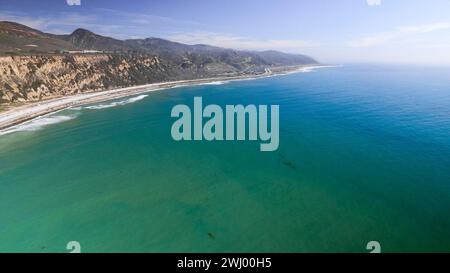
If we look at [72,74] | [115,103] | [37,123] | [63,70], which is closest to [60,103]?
[115,103]

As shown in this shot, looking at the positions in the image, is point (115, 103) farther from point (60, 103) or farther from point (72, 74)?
point (72, 74)

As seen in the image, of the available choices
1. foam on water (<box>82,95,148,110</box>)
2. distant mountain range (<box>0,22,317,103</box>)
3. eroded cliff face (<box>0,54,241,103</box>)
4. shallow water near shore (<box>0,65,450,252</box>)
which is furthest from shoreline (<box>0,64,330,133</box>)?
shallow water near shore (<box>0,65,450,252</box>)

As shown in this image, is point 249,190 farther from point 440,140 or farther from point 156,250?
point 440,140

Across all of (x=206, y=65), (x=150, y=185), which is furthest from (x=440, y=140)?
(x=206, y=65)

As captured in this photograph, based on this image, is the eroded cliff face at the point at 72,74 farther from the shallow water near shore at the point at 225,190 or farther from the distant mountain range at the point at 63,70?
the shallow water near shore at the point at 225,190

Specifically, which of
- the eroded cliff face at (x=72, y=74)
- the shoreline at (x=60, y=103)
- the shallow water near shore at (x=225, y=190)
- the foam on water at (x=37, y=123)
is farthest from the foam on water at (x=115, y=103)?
the shallow water near shore at (x=225, y=190)

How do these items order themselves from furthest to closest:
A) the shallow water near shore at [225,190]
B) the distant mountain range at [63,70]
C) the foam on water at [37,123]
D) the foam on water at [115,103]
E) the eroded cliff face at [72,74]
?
the foam on water at [115,103] < the distant mountain range at [63,70] < the eroded cliff face at [72,74] < the foam on water at [37,123] < the shallow water near shore at [225,190]
